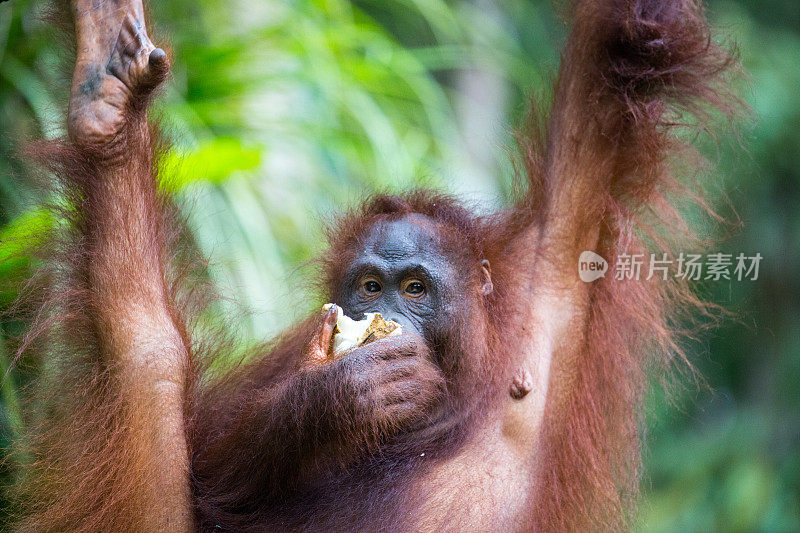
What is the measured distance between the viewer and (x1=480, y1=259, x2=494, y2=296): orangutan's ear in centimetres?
234

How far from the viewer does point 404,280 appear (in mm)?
2260

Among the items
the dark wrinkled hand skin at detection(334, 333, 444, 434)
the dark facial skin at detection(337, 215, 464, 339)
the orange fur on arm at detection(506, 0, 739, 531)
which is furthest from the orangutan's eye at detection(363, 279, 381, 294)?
the orange fur on arm at detection(506, 0, 739, 531)

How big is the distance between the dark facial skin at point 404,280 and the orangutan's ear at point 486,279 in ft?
0.32

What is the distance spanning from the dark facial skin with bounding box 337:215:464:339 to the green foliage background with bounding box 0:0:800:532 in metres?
0.47

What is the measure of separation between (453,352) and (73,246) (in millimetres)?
1033

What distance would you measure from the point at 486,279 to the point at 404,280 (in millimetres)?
257

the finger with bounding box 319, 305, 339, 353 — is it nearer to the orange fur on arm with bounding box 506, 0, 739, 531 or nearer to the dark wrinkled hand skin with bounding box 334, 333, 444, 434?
the dark wrinkled hand skin with bounding box 334, 333, 444, 434

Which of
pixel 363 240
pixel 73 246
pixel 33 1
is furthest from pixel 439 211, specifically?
pixel 33 1

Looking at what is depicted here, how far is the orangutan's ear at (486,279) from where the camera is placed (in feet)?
7.67

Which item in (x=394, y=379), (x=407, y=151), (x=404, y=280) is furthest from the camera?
(x=407, y=151)

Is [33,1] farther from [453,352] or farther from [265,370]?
[453,352]

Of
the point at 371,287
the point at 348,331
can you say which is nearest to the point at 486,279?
the point at 371,287

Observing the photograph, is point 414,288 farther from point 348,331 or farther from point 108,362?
point 108,362

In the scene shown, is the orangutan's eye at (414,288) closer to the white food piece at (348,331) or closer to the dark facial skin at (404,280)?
the dark facial skin at (404,280)
